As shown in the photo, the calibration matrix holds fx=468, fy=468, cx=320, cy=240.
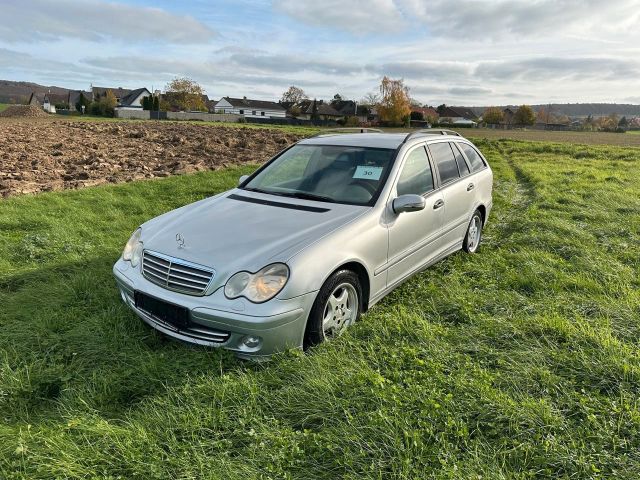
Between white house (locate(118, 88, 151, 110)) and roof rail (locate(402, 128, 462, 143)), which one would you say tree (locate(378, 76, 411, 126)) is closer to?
white house (locate(118, 88, 151, 110))

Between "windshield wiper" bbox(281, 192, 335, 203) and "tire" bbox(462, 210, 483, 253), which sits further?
"tire" bbox(462, 210, 483, 253)

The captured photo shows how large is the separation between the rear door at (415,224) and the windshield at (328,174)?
0.73ft

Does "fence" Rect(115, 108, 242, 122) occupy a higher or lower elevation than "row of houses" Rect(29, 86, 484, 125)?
lower

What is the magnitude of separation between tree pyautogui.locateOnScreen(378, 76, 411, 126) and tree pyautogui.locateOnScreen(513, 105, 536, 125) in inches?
1387

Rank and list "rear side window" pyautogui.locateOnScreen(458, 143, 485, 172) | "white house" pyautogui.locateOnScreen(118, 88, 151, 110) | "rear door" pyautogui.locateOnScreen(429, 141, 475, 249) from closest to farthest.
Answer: "rear door" pyautogui.locateOnScreen(429, 141, 475, 249), "rear side window" pyautogui.locateOnScreen(458, 143, 485, 172), "white house" pyautogui.locateOnScreen(118, 88, 151, 110)

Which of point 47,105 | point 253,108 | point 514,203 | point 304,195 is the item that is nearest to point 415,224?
point 304,195

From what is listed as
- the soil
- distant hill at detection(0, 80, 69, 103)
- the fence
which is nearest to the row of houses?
distant hill at detection(0, 80, 69, 103)

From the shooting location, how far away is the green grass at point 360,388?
93.4 inches

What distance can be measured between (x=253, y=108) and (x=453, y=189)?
337 feet

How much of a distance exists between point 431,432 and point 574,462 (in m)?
0.71

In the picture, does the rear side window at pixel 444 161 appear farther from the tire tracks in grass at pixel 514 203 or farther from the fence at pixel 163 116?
the fence at pixel 163 116

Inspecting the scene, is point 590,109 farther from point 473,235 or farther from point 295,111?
point 473,235

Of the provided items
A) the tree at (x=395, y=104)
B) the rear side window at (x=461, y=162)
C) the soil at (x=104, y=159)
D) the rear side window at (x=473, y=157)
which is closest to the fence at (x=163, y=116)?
the tree at (x=395, y=104)

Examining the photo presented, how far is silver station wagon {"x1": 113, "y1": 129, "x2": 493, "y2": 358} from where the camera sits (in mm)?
3150
